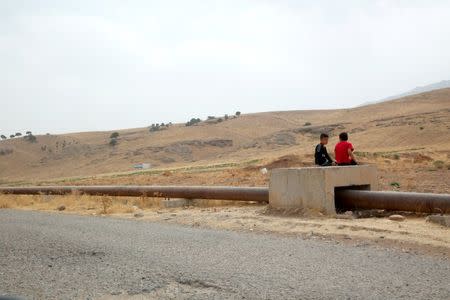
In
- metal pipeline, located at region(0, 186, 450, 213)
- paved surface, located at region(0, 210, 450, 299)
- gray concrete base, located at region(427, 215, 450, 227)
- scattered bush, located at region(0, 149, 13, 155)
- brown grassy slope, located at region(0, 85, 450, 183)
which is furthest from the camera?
scattered bush, located at region(0, 149, 13, 155)

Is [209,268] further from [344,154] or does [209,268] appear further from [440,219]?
[344,154]

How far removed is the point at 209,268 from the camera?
5.82 m

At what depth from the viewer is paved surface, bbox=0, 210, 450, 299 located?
4883mm

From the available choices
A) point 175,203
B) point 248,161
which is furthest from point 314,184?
point 248,161

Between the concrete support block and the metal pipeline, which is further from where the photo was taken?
the concrete support block

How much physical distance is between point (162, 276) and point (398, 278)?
2370mm

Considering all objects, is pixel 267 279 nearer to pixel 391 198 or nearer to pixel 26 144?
pixel 391 198

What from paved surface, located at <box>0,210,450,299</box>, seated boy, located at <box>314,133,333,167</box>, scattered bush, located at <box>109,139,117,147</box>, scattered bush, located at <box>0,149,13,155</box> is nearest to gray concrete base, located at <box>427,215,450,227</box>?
paved surface, located at <box>0,210,450,299</box>

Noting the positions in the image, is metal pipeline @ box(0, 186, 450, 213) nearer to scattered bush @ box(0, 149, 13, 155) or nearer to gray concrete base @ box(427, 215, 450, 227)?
gray concrete base @ box(427, 215, 450, 227)

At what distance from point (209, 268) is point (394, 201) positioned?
4880mm

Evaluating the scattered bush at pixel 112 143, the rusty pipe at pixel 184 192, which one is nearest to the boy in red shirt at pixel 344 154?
the rusty pipe at pixel 184 192

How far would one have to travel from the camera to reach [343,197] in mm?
10461

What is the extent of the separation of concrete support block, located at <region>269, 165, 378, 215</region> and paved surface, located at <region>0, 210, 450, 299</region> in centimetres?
225

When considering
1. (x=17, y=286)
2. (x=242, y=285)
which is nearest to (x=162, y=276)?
(x=242, y=285)
